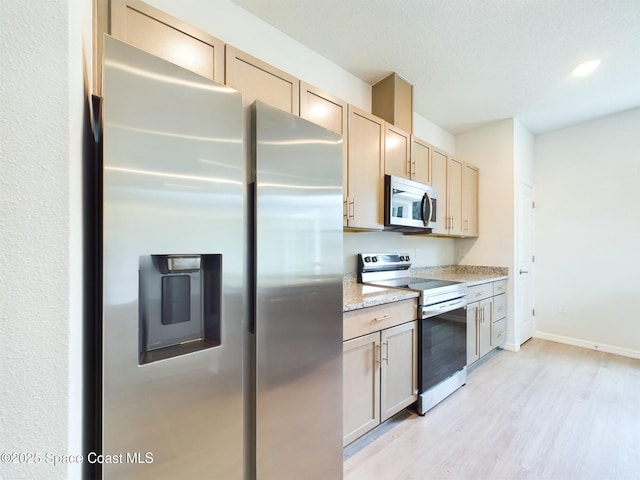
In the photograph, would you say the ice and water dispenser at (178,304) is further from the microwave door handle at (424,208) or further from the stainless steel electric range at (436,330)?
the microwave door handle at (424,208)

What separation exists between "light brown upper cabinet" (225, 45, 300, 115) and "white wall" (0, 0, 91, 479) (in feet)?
3.30

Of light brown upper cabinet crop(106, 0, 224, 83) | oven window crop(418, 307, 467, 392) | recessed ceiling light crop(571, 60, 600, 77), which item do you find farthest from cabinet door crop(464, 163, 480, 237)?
light brown upper cabinet crop(106, 0, 224, 83)

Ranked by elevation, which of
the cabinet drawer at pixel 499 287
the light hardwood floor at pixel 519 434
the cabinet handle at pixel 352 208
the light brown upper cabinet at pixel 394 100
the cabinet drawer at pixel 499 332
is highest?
the light brown upper cabinet at pixel 394 100

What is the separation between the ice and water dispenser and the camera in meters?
0.86

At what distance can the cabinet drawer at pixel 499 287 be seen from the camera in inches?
121

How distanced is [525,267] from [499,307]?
2.64ft

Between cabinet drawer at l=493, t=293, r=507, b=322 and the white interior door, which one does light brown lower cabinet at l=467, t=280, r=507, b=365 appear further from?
the white interior door

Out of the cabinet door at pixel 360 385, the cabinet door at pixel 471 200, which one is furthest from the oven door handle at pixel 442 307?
the cabinet door at pixel 471 200

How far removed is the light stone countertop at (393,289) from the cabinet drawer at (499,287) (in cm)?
6

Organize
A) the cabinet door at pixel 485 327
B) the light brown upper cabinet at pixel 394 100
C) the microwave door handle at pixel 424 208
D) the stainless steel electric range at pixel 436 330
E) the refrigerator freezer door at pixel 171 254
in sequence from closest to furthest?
1. the refrigerator freezer door at pixel 171 254
2. the stainless steel electric range at pixel 436 330
3. the light brown upper cabinet at pixel 394 100
4. the microwave door handle at pixel 424 208
5. the cabinet door at pixel 485 327

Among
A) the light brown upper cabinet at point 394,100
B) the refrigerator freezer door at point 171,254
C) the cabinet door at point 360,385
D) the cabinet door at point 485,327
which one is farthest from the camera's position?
the cabinet door at point 485,327

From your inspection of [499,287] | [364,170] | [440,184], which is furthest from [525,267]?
[364,170]

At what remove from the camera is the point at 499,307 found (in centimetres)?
315

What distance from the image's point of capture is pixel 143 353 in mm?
855
